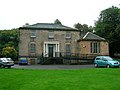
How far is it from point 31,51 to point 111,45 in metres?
→ 26.4

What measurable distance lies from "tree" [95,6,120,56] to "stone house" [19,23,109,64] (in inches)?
595

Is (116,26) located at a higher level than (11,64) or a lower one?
higher

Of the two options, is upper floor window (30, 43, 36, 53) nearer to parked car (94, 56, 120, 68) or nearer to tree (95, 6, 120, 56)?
parked car (94, 56, 120, 68)

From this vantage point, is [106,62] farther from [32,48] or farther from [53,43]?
[32,48]

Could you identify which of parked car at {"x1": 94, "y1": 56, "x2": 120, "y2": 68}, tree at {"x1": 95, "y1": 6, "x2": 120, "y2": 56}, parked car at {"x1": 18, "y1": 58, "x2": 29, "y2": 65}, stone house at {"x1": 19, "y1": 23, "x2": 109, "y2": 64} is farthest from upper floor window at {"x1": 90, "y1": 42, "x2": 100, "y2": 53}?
parked car at {"x1": 94, "y1": 56, "x2": 120, "y2": 68}

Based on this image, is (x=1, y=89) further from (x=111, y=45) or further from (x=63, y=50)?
(x=111, y=45)

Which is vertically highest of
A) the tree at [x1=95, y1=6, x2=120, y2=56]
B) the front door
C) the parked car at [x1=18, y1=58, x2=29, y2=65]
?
the tree at [x1=95, y1=6, x2=120, y2=56]

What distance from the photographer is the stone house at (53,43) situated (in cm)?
5138

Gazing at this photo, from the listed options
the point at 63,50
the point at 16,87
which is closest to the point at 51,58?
the point at 63,50

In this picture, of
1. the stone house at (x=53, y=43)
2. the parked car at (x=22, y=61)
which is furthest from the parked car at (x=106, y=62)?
the stone house at (x=53, y=43)

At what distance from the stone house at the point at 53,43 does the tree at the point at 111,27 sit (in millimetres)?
15103

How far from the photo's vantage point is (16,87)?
14391 millimetres

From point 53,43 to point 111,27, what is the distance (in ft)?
74.6

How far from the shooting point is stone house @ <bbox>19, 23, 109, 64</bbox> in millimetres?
51375
